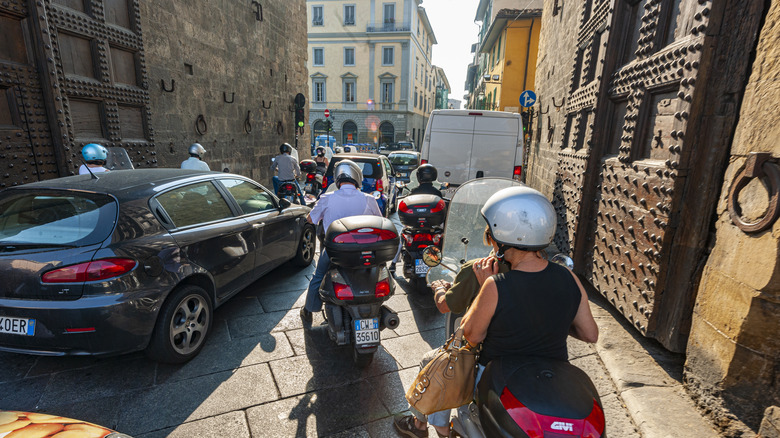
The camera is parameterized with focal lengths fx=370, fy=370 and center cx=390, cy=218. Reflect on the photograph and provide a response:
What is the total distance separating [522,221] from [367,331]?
5.79 ft

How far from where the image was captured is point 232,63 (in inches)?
435

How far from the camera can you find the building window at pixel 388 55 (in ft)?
147

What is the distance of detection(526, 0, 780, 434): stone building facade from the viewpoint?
221 cm

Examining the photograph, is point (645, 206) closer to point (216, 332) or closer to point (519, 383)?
point (519, 383)

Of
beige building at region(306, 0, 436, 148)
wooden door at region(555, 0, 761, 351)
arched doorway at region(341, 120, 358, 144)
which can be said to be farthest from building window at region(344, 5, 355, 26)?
wooden door at region(555, 0, 761, 351)

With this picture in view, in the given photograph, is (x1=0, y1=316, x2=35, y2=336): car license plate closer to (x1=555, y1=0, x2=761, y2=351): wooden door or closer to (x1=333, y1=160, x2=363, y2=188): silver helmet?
(x1=333, y1=160, x2=363, y2=188): silver helmet

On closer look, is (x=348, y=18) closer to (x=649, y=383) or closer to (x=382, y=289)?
(x=382, y=289)

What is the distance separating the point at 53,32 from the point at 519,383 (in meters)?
7.82

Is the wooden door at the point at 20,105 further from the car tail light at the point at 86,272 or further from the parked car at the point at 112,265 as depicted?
the car tail light at the point at 86,272

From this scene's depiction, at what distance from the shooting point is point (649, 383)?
276 centimetres

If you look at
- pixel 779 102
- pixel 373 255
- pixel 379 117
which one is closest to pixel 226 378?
pixel 373 255

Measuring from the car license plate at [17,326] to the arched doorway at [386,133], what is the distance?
148 ft

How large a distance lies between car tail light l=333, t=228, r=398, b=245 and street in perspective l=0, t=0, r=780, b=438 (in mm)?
25

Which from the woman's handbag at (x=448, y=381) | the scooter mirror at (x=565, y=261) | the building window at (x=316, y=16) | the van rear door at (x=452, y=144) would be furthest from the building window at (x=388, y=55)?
the woman's handbag at (x=448, y=381)
